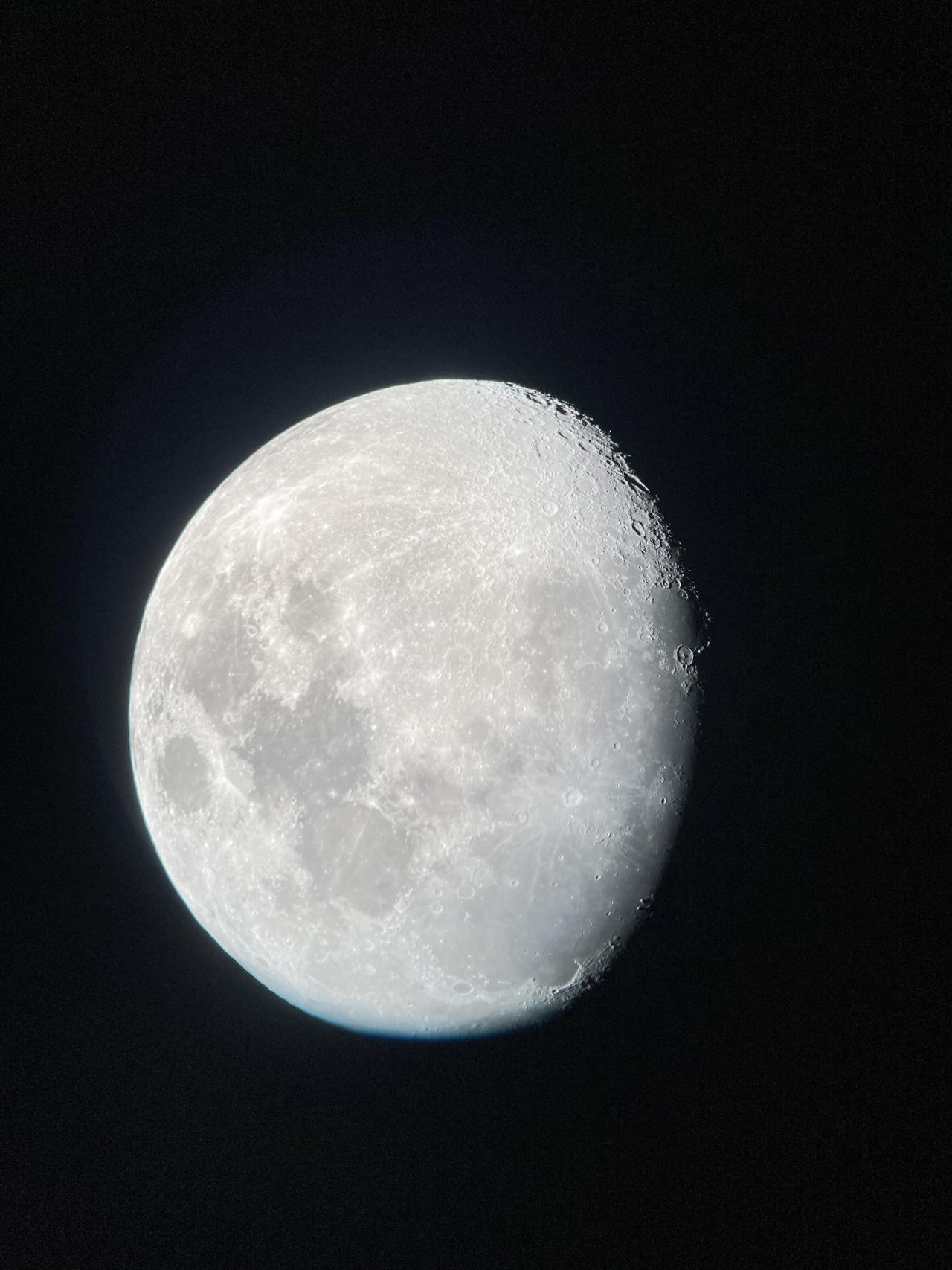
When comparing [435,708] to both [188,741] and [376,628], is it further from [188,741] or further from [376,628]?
[188,741]

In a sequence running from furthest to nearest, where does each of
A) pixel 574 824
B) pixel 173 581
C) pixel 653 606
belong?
pixel 173 581, pixel 653 606, pixel 574 824

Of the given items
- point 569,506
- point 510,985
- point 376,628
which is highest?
point 569,506

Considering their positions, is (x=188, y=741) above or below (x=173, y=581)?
below

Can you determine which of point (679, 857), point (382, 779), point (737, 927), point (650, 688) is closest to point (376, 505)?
point (382, 779)

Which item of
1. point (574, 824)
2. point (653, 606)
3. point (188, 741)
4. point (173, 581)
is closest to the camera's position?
point (574, 824)

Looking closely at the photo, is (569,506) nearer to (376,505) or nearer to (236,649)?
(376,505)

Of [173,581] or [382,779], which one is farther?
[173,581]
